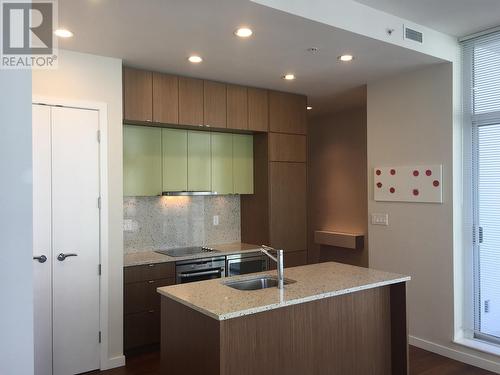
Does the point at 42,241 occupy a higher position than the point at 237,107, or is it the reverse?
the point at 237,107

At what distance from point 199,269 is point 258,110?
202 cm

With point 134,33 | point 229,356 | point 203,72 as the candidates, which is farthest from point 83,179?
point 229,356

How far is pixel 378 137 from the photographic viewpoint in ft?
15.1

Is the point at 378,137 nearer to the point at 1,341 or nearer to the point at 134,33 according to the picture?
the point at 134,33

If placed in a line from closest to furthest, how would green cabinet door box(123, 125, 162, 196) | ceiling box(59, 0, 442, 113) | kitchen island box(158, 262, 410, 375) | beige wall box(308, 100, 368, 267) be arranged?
kitchen island box(158, 262, 410, 375)
ceiling box(59, 0, 442, 113)
green cabinet door box(123, 125, 162, 196)
beige wall box(308, 100, 368, 267)

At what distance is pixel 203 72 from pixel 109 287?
234 cm

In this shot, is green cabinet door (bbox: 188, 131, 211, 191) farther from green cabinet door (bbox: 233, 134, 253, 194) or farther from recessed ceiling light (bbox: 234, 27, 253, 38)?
recessed ceiling light (bbox: 234, 27, 253, 38)

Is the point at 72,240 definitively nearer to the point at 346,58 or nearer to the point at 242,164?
the point at 242,164

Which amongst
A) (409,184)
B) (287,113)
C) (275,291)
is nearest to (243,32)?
(275,291)

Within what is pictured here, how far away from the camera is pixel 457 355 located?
3.85 meters

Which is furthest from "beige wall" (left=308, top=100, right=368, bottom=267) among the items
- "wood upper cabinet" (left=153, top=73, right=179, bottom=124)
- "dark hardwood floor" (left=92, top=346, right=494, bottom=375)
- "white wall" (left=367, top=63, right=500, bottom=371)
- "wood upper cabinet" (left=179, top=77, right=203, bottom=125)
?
"wood upper cabinet" (left=153, top=73, right=179, bottom=124)

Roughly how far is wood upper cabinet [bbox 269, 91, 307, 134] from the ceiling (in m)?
0.37

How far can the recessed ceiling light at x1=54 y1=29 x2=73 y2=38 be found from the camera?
308 centimetres

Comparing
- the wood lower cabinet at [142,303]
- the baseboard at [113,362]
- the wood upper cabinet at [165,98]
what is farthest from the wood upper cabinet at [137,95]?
the baseboard at [113,362]
